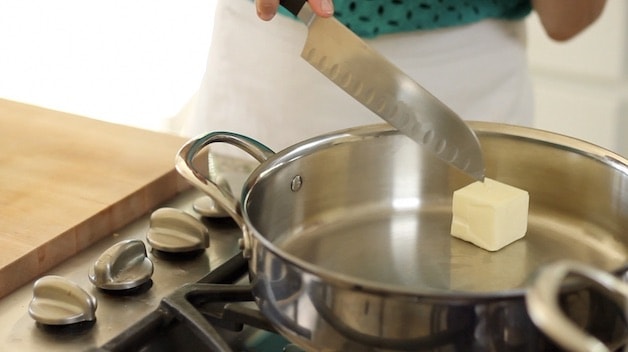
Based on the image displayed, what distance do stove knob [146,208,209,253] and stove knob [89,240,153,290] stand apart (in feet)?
0.08

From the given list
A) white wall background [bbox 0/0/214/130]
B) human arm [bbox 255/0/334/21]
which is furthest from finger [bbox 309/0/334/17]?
white wall background [bbox 0/0/214/130]

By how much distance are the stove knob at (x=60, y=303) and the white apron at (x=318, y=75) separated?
413 mm

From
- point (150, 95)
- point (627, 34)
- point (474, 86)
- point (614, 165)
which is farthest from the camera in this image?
point (150, 95)

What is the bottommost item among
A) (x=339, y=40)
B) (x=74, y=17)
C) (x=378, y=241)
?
(x=74, y=17)

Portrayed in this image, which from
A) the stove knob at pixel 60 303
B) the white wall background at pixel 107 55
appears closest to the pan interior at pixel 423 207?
the stove knob at pixel 60 303

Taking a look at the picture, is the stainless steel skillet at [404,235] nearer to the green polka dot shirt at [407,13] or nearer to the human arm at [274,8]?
the human arm at [274,8]

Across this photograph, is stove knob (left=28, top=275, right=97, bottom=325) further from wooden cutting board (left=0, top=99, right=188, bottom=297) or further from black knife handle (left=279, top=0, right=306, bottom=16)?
black knife handle (left=279, top=0, right=306, bottom=16)

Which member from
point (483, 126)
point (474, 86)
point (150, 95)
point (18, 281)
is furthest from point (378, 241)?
point (150, 95)

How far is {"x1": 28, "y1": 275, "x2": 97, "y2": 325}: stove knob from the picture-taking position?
501mm

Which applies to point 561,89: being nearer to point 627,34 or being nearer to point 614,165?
point 627,34

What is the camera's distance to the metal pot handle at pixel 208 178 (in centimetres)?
50

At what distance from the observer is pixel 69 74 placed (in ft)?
5.33

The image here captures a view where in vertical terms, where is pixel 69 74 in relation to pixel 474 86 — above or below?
below

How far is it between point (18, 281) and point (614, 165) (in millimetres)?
357
